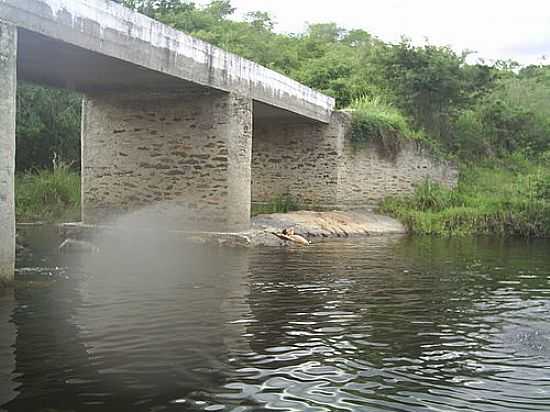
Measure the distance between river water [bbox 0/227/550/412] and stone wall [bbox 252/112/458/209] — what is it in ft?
35.9

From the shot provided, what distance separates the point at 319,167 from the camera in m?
24.1

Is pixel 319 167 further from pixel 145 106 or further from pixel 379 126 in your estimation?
pixel 145 106

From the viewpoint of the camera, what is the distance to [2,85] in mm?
9594

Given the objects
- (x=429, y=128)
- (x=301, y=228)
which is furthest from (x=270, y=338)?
(x=429, y=128)

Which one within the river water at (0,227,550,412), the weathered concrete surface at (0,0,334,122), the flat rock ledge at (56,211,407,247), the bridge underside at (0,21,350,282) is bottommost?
the river water at (0,227,550,412)

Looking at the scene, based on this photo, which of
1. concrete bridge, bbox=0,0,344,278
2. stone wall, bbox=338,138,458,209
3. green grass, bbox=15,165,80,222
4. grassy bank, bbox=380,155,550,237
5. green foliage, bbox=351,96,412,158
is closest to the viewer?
concrete bridge, bbox=0,0,344,278

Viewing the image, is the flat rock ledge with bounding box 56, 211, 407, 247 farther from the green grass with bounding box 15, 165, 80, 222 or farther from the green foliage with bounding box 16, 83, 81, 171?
the green foliage with bounding box 16, 83, 81, 171

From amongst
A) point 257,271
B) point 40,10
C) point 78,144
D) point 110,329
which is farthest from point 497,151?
point 110,329

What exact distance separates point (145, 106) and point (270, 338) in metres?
11.1

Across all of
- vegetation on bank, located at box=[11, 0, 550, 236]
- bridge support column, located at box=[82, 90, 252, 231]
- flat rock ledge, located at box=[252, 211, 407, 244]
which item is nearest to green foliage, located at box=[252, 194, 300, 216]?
vegetation on bank, located at box=[11, 0, 550, 236]

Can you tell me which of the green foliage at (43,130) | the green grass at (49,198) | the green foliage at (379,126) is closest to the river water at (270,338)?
the green foliage at (379,126)

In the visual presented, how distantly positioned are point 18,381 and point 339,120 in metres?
19.6

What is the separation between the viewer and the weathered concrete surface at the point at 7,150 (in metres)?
9.38

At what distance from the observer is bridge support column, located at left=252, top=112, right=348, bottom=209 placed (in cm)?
2397
